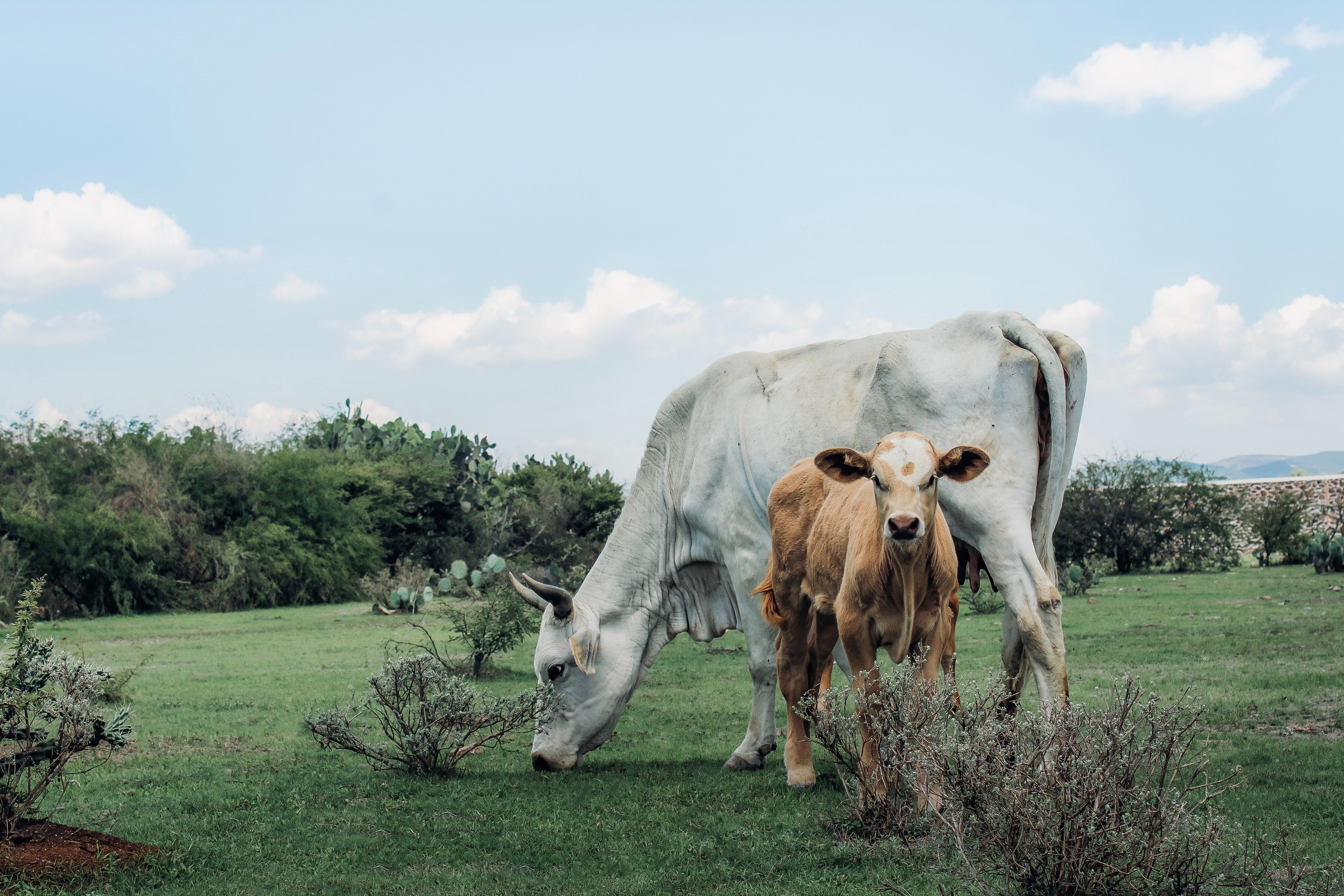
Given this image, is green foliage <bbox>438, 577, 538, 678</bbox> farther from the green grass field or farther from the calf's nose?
the calf's nose

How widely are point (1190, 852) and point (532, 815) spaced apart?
382cm

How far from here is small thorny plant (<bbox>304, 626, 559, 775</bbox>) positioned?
7.61 meters

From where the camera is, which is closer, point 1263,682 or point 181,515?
point 1263,682

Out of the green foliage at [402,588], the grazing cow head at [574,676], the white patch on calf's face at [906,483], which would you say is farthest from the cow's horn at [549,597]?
the green foliage at [402,588]

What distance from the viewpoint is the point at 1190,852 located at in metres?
3.91

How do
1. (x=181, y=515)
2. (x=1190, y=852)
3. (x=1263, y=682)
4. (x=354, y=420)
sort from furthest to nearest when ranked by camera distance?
(x=354, y=420)
(x=181, y=515)
(x=1263, y=682)
(x=1190, y=852)

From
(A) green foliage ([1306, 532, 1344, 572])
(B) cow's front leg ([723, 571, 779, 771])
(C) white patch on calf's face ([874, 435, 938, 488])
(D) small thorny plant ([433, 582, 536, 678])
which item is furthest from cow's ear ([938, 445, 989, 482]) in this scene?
(A) green foliage ([1306, 532, 1344, 572])

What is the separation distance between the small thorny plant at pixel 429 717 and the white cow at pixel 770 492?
0.51m

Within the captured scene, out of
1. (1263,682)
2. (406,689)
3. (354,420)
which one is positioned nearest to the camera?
(406,689)

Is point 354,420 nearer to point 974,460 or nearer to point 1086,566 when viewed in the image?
point 1086,566

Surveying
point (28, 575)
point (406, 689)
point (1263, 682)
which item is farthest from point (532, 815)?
point (28, 575)

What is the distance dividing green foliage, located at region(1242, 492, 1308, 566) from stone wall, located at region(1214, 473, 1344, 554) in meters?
0.68

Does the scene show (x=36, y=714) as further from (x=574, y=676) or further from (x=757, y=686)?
(x=757, y=686)

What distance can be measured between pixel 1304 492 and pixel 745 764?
31.7 metres
